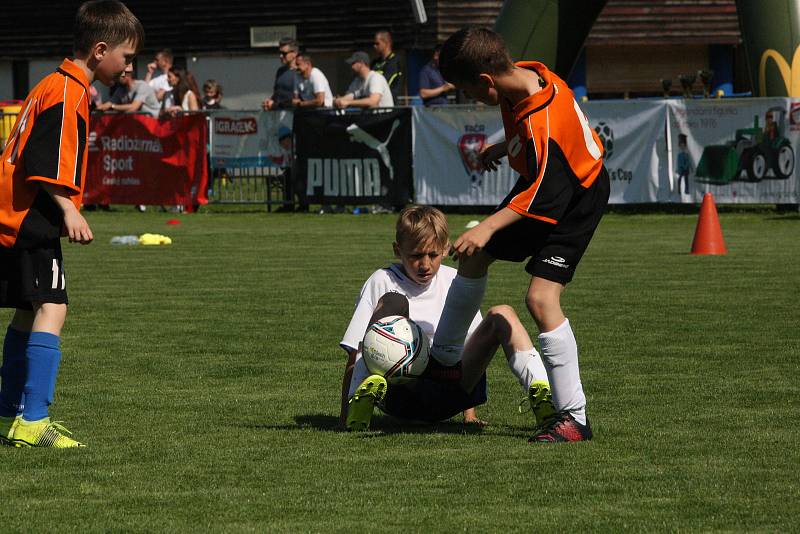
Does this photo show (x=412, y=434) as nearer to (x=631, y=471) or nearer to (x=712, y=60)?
(x=631, y=471)

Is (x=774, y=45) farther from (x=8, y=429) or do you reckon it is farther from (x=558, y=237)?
(x=8, y=429)

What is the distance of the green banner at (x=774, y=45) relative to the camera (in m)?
20.0

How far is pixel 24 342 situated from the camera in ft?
19.6

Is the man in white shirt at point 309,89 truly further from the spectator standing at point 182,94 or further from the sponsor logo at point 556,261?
the sponsor logo at point 556,261

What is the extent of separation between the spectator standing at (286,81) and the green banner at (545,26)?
307 centimetres

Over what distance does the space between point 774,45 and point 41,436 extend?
53.6ft

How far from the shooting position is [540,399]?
584 centimetres

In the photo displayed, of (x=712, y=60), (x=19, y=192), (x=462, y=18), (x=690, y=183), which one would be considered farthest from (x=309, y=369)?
(x=712, y=60)

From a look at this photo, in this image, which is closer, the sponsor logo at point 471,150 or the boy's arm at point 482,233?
the boy's arm at point 482,233

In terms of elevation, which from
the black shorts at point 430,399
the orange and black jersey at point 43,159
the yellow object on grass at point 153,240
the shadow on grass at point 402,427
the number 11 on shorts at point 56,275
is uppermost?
the orange and black jersey at point 43,159

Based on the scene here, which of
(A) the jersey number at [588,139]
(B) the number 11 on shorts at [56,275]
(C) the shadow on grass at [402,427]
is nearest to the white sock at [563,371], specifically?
(C) the shadow on grass at [402,427]

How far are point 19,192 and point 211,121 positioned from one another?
1661cm

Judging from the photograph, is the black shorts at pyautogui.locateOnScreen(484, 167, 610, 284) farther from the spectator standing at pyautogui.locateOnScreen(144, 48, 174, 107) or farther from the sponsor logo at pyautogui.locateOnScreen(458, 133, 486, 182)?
the spectator standing at pyautogui.locateOnScreen(144, 48, 174, 107)

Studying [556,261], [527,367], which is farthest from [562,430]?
[556,261]
